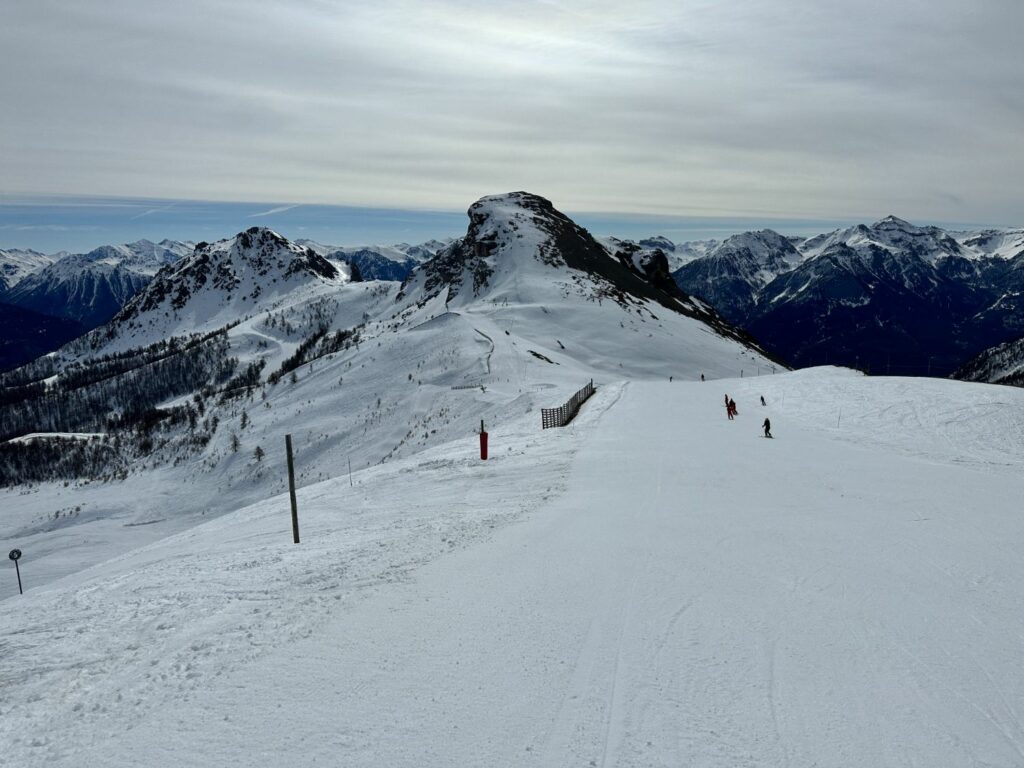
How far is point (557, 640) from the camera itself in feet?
25.1

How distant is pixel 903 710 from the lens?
6211 mm

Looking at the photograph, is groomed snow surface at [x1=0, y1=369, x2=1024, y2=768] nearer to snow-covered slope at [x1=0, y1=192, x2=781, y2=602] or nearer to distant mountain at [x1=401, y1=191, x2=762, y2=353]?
snow-covered slope at [x1=0, y1=192, x2=781, y2=602]

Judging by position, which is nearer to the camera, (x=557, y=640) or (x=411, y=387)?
(x=557, y=640)

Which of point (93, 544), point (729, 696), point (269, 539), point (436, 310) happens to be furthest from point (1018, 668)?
point (436, 310)

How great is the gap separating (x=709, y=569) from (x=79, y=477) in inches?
3389

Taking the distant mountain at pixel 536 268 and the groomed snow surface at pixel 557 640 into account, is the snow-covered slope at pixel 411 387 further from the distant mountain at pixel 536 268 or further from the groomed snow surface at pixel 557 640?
the groomed snow surface at pixel 557 640

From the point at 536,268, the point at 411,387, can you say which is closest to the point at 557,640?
the point at 411,387

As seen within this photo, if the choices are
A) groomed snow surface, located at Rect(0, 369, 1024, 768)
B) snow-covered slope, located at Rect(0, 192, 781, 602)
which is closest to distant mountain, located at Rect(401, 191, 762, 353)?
snow-covered slope, located at Rect(0, 192, 781, 602)

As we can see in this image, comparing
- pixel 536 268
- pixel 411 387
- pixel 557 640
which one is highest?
pixel 536 268

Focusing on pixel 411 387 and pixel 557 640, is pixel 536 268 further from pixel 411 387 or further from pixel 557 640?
pixel 557 640

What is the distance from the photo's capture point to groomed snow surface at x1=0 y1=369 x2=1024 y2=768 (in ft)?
18.8

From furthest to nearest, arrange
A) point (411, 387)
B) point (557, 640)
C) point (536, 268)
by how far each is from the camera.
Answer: point (536, 268), point (411, 387), point (557, 640)

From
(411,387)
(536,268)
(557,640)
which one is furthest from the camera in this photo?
(536,268)

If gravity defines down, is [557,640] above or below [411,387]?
above
